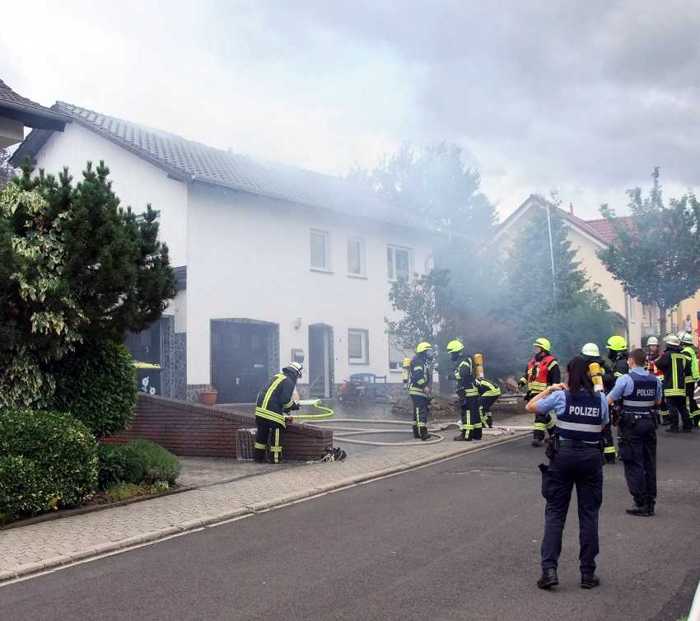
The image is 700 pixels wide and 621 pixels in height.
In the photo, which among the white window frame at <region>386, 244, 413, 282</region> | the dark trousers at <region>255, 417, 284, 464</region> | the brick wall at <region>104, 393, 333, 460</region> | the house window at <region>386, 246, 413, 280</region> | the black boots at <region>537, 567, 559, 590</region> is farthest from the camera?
the house window at <region>386, 246, 413, 280</region>

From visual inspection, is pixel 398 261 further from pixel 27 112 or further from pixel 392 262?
pixel 27 112

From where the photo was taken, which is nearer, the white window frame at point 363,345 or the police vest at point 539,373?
the police vest at point 539,373

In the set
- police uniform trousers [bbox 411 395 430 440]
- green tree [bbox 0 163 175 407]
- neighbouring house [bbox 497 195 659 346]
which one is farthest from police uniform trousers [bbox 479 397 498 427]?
neighbouring house [bbox 497 195 659 346]

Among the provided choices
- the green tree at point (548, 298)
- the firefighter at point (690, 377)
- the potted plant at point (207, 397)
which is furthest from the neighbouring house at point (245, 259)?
the firefighter at point (690, 377)

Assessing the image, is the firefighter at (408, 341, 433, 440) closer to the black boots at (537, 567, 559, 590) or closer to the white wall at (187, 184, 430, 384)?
the white wall at (187, 184, 430, 384)

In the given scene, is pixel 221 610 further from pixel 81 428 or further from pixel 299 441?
pixel 299 441

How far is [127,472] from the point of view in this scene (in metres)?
9.80

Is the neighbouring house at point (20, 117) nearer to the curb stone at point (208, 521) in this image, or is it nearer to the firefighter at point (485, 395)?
the curb stone at point (208, 521)

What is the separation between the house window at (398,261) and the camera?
27625 millimetres

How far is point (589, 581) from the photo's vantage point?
5.56 metres

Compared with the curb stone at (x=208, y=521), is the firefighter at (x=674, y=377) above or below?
above

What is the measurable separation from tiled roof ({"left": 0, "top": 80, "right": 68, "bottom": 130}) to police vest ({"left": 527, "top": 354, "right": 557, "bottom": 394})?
26.8 ft

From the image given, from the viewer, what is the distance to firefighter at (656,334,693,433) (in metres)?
14.2

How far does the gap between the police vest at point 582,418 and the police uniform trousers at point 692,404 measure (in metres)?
9.73
